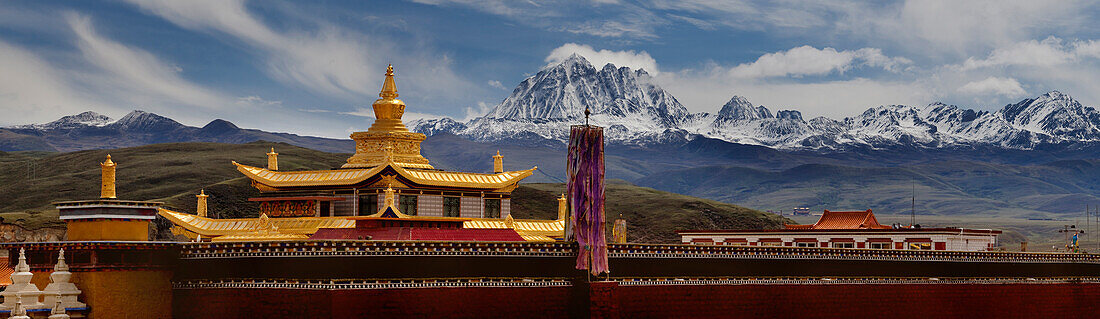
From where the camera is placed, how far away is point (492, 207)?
160ft

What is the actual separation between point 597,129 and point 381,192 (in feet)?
32.0

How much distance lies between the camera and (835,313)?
151ft

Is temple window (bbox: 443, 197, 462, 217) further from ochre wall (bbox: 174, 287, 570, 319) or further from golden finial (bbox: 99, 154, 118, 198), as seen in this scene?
golden finial (bbox: 99, 154, 118, 198)

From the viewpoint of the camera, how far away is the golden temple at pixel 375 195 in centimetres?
4491

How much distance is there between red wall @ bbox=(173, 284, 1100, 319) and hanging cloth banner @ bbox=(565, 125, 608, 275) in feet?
3.72

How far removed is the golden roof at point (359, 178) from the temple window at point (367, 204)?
0.84m

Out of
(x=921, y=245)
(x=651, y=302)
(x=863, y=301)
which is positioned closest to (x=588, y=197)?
(x=651, y=302)

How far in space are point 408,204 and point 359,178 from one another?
2159 mm

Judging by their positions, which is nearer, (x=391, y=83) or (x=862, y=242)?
(x=391, y=83)

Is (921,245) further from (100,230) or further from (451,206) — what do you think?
(100,230)

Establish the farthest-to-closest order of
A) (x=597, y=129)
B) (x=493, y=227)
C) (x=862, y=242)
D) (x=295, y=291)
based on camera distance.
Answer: (x=862, y=242) → (x=493, y=227) → (x=597, y=129) → (x=295, y=291)

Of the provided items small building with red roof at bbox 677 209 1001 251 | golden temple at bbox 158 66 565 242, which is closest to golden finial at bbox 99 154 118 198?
golden temple at bbox 158 66 565 242

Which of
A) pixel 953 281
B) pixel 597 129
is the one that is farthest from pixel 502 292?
pixel 953 281

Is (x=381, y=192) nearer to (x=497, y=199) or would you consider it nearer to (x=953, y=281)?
(x=497, y=199)
